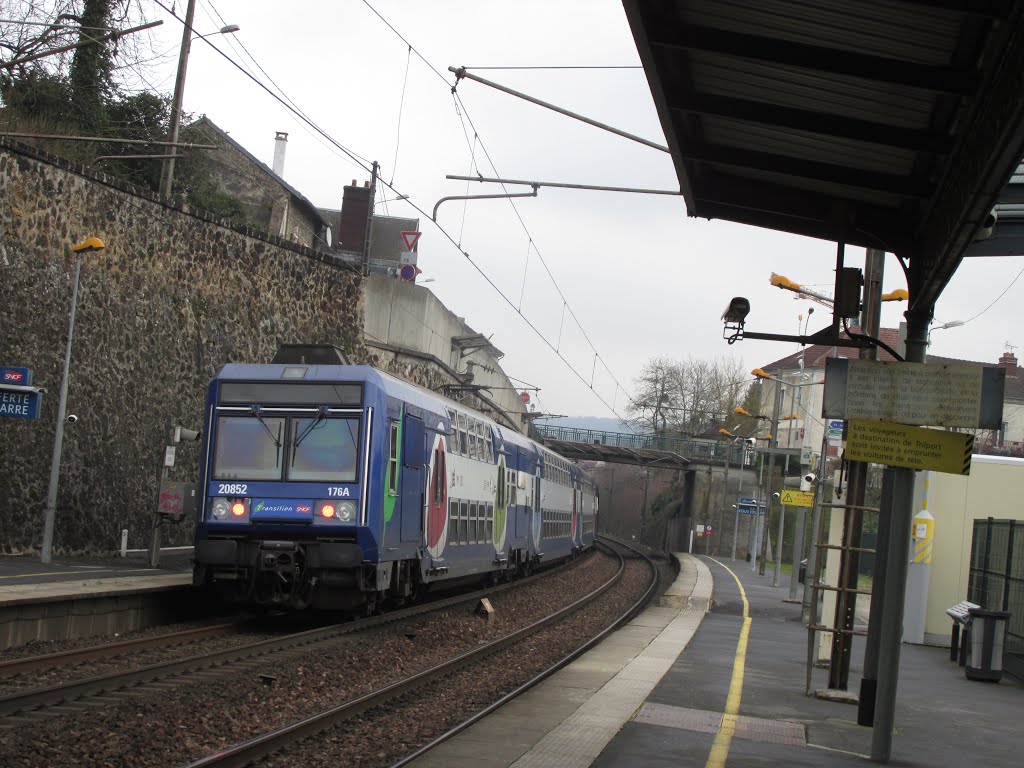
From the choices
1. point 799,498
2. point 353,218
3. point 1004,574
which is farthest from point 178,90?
point 353,218

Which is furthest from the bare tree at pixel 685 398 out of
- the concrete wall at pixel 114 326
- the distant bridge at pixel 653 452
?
the concrete wall at pixel 114 326

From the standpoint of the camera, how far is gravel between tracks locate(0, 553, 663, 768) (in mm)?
7414

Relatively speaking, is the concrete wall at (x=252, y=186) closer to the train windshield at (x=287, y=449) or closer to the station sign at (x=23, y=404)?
the station sign at (x=23, y=404)

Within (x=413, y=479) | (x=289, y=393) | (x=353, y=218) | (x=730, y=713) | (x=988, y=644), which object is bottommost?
(x=730, y=713)

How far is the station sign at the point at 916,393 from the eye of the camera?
805 cm

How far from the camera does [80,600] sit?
12914mm

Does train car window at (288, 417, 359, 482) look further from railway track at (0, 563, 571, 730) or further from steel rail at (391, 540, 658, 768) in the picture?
steel rail at (391, 540, 658, 768)

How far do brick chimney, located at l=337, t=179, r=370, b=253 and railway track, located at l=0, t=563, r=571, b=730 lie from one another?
37054 mm

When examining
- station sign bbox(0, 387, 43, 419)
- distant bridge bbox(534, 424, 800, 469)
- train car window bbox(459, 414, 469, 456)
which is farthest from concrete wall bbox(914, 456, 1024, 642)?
distant bridge bbox(534, 424, 800, 469)

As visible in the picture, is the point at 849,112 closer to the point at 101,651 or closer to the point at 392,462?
the point at 101,651

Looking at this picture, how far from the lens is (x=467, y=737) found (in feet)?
28.1

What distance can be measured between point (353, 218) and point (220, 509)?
39302mm

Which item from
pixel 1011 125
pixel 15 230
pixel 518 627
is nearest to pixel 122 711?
pixel 1011 125

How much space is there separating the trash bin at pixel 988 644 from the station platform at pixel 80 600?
1014 centimetres
